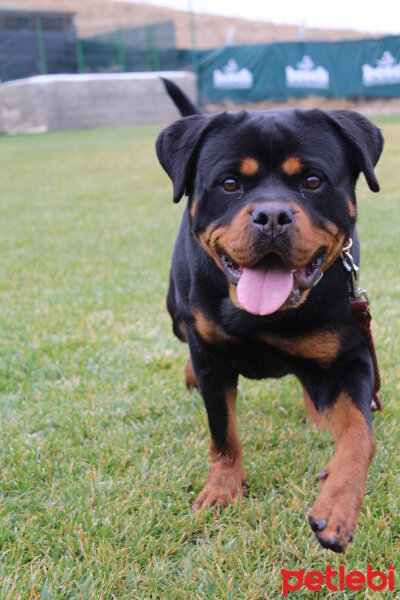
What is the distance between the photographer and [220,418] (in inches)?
93.0

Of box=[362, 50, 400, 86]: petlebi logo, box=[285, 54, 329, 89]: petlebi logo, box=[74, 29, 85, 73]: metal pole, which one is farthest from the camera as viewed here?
box=[74, 29, 85, 73]: metal pole

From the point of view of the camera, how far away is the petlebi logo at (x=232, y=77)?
20906 mm

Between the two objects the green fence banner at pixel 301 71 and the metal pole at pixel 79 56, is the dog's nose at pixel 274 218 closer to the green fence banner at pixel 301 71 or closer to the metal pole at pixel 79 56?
the green fence banner at pixel 301 71

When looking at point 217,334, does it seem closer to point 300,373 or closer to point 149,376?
point 300,373

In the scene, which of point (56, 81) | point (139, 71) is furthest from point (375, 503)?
point (139, 71)

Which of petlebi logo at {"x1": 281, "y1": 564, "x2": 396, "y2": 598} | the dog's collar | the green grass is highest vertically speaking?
the dog's collar

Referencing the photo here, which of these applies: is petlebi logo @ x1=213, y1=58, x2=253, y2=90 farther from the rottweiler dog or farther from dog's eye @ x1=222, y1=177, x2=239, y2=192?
dog's eye @ x1=222, y1=177, x2=239, y2=192

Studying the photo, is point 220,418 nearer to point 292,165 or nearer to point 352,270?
point 352,270

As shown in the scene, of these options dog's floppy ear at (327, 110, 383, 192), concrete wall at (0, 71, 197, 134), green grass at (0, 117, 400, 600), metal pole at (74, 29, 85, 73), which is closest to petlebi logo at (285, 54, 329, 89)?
concrete wall at (0, 71, 197, 134)

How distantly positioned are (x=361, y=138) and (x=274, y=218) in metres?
0.53

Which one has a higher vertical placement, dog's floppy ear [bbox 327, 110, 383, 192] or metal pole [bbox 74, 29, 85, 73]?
dog's floppy ear [bbox 327, 110, 383, 192]

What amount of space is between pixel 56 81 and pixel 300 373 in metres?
20.4

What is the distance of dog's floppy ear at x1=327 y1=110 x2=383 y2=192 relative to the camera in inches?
84.3

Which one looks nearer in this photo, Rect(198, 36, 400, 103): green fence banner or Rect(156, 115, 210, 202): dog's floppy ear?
Rect(156, 115, 210, 202): dog's floppy ear
